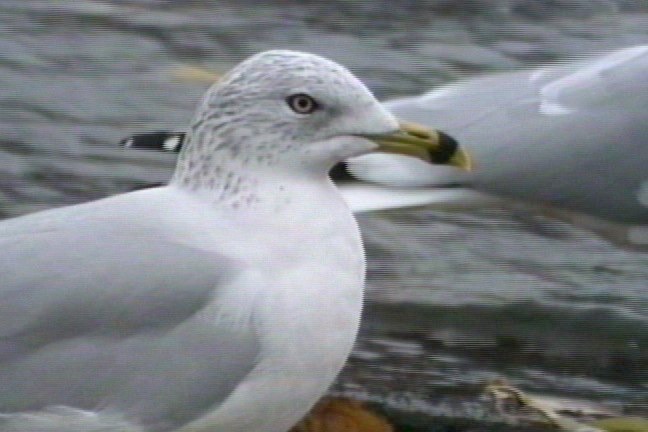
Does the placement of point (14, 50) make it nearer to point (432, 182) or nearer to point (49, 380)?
point (432, 182)

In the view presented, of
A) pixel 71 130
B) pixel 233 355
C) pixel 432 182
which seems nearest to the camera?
pixel 233 355

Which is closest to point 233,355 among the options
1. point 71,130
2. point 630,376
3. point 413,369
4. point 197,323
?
point 197,323

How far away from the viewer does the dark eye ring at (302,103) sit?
2516mm

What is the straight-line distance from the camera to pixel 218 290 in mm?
2480

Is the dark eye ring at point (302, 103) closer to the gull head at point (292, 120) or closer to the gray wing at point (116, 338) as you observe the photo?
the gull head at point (292, 120)

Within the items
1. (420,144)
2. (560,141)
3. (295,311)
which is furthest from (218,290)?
(560,141)

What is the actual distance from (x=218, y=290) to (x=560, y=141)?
2113 mm

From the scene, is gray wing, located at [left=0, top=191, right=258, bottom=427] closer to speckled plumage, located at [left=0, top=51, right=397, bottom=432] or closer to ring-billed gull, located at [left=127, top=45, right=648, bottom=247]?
speckled plumage, located at [left=0, top=51, right=397, bottom=432]

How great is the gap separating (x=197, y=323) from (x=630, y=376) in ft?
5.76

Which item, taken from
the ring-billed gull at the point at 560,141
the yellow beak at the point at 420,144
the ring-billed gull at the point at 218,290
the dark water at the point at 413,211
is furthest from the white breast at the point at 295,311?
the ring-billed gull at the point at 560,141

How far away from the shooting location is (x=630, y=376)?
13.0 ft

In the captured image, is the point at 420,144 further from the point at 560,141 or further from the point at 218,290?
the point at 560,141

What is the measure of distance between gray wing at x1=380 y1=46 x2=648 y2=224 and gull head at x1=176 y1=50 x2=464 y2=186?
175 cm

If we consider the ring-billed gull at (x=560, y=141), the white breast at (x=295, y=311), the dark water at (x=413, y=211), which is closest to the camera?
the white breast at (x=295, y=311)
